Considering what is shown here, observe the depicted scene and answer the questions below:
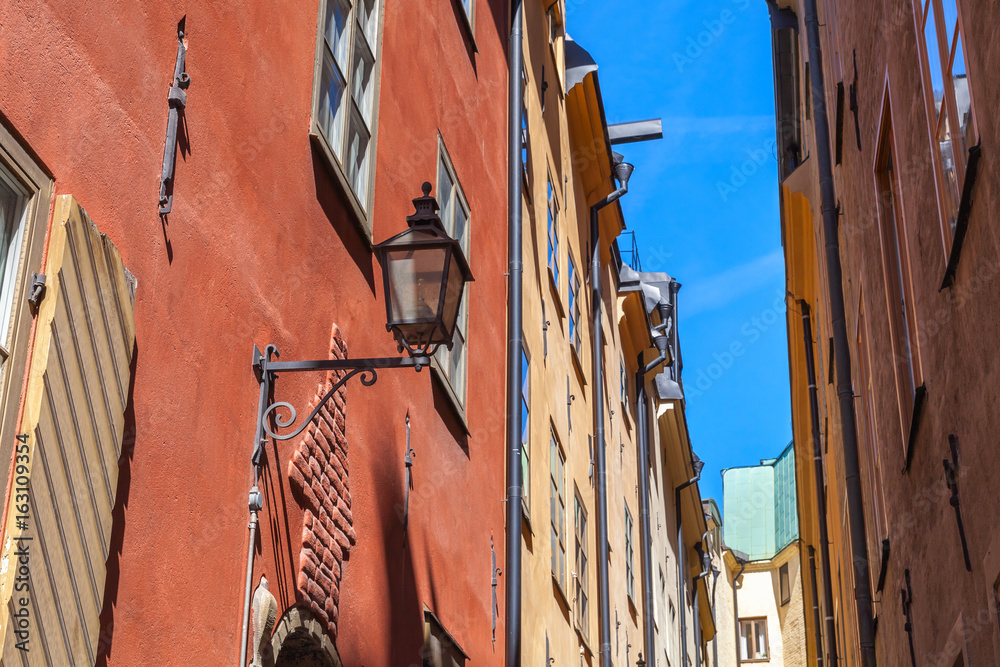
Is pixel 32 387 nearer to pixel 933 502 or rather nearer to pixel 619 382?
pixel 933 502

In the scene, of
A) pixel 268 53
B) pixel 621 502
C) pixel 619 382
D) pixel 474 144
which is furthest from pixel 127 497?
pixel 619 382

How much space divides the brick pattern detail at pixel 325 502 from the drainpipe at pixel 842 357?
5528 millimetres

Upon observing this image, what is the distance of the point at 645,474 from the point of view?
23.7 metres

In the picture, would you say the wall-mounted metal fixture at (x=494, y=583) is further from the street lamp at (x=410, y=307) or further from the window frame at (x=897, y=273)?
the street lamp at (x=410, y=307)

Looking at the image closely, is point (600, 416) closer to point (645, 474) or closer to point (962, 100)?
point (645, 474)

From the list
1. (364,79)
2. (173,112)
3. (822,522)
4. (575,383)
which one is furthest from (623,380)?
(173,112)

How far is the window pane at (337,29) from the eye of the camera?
6836mm

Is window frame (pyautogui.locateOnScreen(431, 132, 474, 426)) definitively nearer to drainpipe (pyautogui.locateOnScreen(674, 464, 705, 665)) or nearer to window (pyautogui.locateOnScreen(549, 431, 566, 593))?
window (pyautogui.locateOnScreen(549, 431, 566, 593))

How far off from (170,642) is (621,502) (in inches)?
656

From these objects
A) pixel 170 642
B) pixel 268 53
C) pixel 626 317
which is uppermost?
pixel 626 317

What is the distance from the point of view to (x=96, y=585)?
3709 mm

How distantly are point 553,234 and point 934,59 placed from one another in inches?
402

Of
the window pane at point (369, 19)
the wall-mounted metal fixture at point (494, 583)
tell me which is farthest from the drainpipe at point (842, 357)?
the window pane at point (369, 19)

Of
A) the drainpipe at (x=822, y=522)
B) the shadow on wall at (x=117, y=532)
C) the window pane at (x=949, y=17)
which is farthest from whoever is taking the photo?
the drainpipe at (x=822, y=522)
